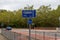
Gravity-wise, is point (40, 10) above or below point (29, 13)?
below

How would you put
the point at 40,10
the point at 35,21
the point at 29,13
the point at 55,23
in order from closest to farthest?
the point at 29,13 < the point at 55,23 < the point at 35,21 < the point at 40,10

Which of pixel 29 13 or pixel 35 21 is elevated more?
pixel 29 13

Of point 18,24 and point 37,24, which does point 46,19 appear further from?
point 18,24

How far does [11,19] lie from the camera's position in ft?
357

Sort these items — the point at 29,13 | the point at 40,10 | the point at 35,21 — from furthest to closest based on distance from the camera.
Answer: the point at 40,10, the point at 35,21, the point at 29,13

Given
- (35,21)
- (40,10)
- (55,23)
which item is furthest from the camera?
(40,10)

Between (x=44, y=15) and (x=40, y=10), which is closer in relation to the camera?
(x=44, y=15)

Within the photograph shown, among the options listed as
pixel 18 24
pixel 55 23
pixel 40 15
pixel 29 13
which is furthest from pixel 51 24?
pixel 29 13

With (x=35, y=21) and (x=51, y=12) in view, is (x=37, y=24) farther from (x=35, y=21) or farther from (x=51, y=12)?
(x=51, y=12)

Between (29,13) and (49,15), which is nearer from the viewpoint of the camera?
(29,13)

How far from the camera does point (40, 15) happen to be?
104562 mm

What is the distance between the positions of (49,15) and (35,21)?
6.85 metres

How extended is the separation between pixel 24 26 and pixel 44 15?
10443 mm

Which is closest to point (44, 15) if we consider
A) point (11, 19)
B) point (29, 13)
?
point (11, 19)
